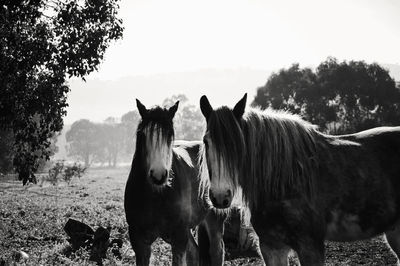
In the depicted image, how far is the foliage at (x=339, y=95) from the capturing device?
3959 centimetres

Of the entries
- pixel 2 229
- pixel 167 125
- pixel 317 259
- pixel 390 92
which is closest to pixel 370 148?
pixel 317 259

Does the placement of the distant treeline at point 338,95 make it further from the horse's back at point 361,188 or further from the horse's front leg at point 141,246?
the horse's back at point 361,188

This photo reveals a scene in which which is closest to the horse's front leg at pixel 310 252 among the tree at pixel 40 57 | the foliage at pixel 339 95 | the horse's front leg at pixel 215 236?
the horse's front leg at pixel 215 236

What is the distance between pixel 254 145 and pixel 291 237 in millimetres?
1041

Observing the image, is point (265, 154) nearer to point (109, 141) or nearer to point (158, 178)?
point (158, 178)

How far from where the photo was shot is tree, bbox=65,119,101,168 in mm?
110062

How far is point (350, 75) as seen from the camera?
134 feet

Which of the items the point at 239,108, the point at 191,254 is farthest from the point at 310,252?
the point at 191,254

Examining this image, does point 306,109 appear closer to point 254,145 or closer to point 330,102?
point 330,102

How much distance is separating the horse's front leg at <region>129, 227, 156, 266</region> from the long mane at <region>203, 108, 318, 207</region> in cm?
221

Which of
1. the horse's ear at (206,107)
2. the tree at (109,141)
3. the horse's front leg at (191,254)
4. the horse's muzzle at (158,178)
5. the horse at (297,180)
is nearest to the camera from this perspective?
the horse at (297,180)

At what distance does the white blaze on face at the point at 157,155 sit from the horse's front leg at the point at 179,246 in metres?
1.13

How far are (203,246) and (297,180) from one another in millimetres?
3797

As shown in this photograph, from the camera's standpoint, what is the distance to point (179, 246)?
581 cm
